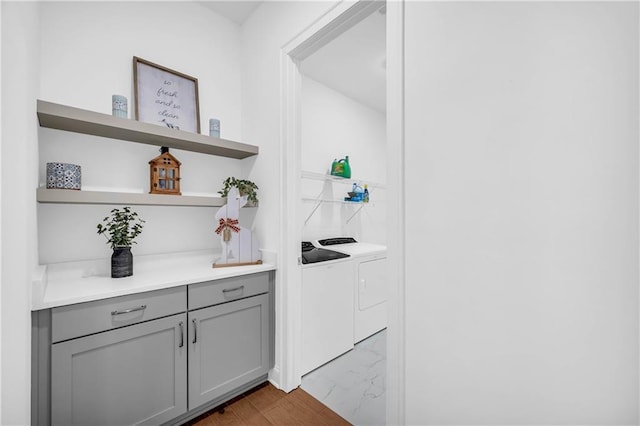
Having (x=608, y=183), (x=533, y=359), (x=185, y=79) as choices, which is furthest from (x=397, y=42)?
(x=185, y=79)

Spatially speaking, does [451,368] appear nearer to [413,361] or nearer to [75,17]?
[413,361]

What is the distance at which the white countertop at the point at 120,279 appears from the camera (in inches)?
47.5

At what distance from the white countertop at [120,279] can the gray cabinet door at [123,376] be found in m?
0.19

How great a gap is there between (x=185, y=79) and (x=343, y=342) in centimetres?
235

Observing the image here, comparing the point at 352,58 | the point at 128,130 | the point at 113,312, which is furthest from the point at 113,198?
the point at 352,58

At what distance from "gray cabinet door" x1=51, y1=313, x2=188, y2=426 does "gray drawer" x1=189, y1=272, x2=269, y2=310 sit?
0.40ft

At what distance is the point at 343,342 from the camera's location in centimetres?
229

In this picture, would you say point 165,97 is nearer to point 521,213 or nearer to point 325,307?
point 325,307

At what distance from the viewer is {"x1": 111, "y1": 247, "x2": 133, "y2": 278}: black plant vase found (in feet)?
4.99

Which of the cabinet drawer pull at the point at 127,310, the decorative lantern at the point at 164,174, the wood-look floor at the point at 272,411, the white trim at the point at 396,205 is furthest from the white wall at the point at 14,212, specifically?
the white trim at the point at 396,205

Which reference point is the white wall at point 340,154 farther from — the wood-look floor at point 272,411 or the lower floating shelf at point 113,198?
the wood-look floor at point 272,411

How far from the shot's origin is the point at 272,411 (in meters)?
1.67

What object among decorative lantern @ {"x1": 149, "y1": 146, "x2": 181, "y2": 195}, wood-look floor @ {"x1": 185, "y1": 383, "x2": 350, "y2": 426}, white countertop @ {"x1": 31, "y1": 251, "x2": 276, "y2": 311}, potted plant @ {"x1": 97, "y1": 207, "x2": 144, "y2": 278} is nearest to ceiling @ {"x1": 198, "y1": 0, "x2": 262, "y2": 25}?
decorative lantern @ {"x1": 149, "y1": 146, "x2": 181, "y2": 195}

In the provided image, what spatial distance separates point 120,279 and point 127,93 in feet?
3.82
